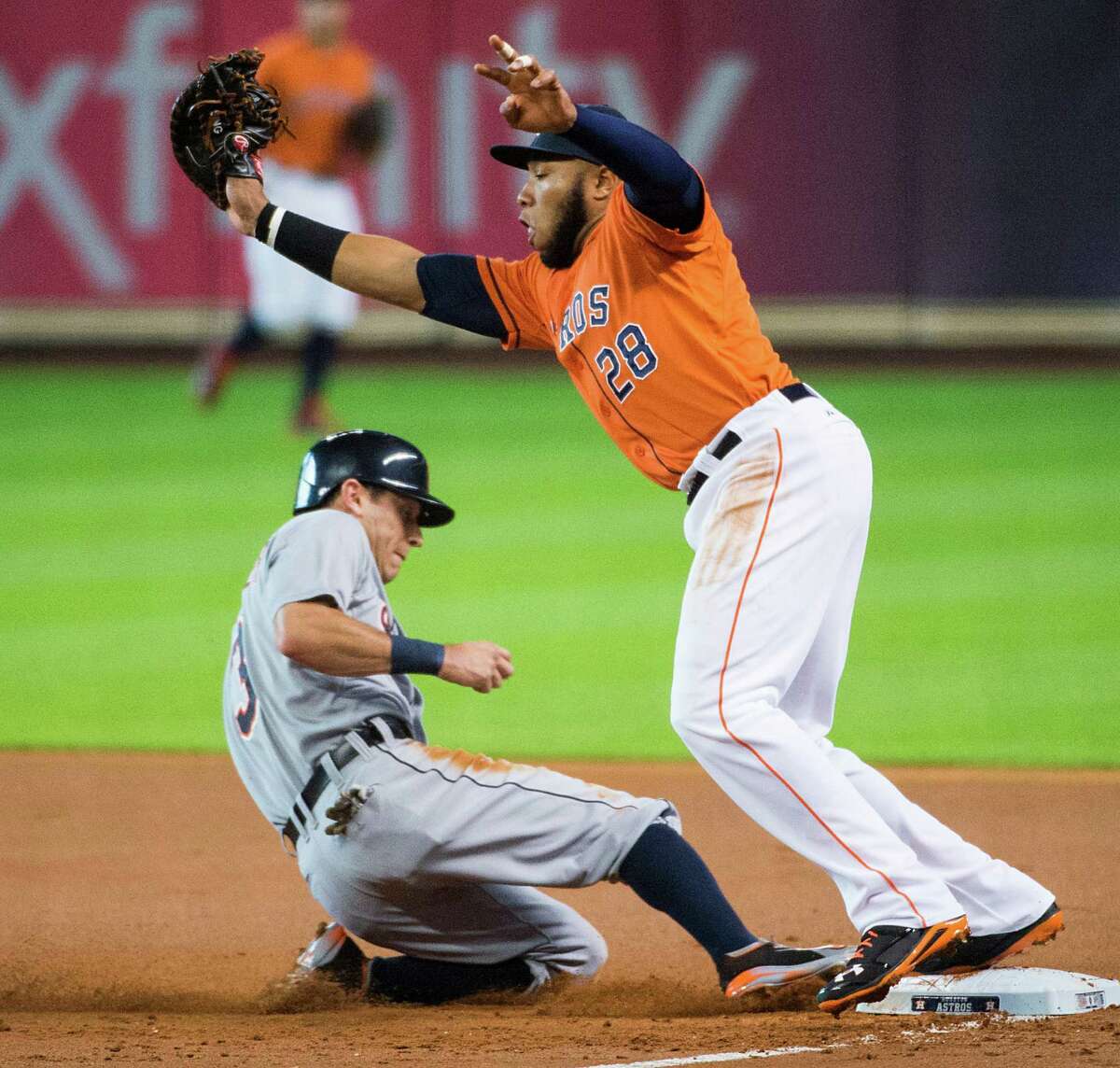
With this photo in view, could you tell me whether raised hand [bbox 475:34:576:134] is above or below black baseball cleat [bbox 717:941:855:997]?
above

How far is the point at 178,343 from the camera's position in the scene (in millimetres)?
16688

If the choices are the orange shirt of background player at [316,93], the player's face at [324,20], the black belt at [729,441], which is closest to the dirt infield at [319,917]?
the black belt at [729,441]

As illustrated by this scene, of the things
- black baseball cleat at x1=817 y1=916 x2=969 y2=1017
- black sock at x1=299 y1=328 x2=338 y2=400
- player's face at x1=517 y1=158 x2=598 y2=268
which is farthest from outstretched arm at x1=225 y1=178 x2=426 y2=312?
black sock at x1=299 y1=328 x2=338 y2=400

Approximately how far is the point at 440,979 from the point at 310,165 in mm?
10224

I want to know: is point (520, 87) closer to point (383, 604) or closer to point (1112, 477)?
point (383, 604)

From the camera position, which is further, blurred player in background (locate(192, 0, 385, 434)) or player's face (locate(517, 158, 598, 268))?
blurred player in background (locate(192, 0, 385, 434))

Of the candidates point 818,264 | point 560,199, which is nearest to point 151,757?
point 560,199

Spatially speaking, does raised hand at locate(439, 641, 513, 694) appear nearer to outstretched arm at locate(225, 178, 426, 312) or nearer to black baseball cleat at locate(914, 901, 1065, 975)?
outstretched arm at locate(225, 178, 426, 312)

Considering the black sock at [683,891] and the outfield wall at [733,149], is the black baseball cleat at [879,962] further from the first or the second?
the outfield wall at [733,149]

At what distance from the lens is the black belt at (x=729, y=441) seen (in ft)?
12.1

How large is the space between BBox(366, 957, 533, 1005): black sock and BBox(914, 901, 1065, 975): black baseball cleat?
858 mm

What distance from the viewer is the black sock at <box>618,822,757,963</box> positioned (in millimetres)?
3627

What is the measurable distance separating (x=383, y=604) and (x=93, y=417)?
1033 cm

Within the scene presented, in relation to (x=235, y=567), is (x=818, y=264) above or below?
above
